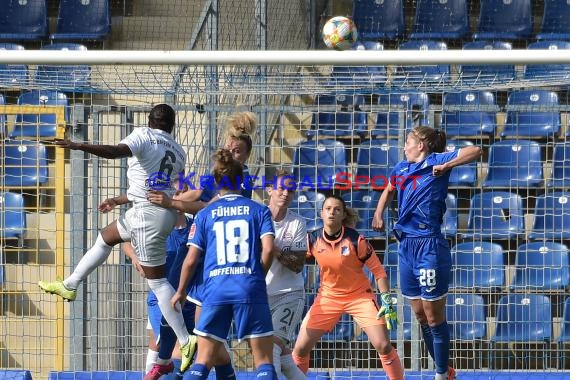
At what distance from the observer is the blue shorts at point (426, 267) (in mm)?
8234

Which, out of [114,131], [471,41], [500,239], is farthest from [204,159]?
[471,41]

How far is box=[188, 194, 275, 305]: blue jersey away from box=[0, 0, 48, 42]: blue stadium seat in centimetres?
660

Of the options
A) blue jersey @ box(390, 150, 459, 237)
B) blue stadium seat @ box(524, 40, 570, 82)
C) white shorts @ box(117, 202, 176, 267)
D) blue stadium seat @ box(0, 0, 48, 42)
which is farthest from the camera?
blue stadium seat @ box(0, 0, 48, 42)

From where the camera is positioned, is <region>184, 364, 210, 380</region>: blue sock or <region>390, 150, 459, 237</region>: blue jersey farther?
<region>390, 150, 459, 237</region>: blue jersey

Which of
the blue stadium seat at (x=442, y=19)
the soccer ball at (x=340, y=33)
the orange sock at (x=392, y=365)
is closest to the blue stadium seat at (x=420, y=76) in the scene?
the soccer ball at (x=340, y=33)

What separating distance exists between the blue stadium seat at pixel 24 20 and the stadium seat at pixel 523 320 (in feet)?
21.0

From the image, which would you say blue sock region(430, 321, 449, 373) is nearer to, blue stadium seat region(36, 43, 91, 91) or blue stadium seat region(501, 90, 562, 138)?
blue stadium seat region(501, 90, 562, 138)

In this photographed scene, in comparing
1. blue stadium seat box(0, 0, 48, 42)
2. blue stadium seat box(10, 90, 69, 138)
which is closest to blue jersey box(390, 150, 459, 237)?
blue stadium seat box(10, 90, 69, 138)

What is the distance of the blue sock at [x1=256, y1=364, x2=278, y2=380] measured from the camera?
6996 mm

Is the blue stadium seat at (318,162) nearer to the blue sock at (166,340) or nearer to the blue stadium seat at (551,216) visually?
the blue stadium seat at (551,216)

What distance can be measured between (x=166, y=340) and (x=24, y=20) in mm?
6289

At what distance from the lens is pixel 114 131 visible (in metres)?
9.58

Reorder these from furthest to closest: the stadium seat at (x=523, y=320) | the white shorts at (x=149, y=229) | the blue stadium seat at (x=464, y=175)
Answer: the blue stadium seat at (x=464, y=175)
the stadium seat at (x=523, y=320)
the white shorts at (x=149, y=229)

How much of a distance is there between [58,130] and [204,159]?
1301mm
